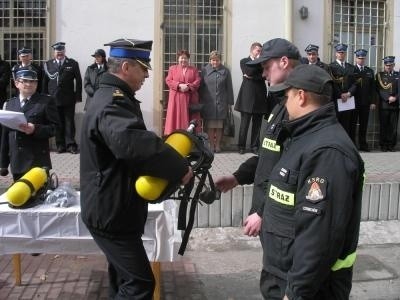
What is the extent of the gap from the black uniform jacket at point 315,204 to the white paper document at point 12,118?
269 centimetres

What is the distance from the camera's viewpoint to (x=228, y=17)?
408 inches

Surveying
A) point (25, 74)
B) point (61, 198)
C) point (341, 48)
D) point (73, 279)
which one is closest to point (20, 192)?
point (61, 198)

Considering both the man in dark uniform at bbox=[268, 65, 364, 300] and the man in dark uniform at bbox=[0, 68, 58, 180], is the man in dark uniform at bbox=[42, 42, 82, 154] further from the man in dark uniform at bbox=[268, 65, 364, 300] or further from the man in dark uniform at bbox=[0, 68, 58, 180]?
the man in dark uniform at bbox=[268, 65, 364, 300]

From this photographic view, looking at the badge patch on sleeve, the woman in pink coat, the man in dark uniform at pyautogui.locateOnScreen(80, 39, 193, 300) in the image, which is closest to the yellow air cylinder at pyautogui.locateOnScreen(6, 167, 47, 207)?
the man in dark uniform at pyautogui.locateOnScreen(80, 39, 193, 300)

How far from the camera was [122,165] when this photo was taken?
2.99 metres

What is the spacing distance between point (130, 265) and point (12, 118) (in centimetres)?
204

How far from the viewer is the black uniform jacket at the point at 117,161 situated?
9.27ft

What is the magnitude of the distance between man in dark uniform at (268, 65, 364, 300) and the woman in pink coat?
22.5 ft

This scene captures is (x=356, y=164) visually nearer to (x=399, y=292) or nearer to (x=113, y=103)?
(x=113, y=103)

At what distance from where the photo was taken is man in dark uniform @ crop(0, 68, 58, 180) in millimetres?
5031

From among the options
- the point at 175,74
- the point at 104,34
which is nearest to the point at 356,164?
the point at 175,74

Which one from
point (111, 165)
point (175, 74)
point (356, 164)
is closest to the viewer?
point (356, 164)

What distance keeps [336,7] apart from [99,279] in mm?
8114

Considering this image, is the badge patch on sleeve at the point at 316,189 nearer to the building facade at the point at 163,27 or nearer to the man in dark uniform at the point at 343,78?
the man in dark uniform at the point at 343,78
